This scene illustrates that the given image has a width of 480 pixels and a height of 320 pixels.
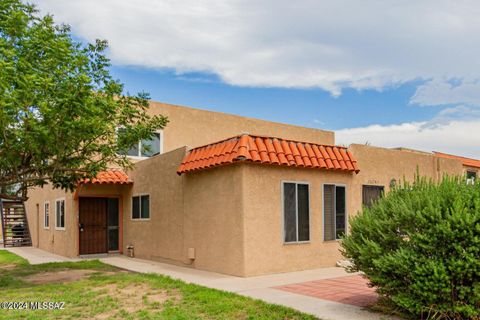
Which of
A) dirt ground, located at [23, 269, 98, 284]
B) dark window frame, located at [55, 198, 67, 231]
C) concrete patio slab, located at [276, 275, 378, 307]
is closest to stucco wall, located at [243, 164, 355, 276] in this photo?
concrete patio slab, located at [276, 275, 378, 307]

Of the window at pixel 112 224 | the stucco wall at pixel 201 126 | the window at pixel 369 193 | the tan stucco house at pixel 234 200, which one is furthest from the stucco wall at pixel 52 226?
the window at pixel 369 193

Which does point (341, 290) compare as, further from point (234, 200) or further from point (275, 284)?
point (234, 200)

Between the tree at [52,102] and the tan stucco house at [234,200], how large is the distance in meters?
2.62

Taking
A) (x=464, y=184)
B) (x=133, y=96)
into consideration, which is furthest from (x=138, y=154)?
(x=464, y=184)

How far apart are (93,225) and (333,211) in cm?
984

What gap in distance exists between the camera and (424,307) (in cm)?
622

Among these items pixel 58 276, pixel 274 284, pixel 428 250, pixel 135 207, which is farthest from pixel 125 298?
pixel 135 207

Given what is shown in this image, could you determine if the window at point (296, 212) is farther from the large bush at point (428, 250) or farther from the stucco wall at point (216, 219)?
the large bush at point (428, 250)

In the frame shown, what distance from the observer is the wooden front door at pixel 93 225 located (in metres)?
17.6

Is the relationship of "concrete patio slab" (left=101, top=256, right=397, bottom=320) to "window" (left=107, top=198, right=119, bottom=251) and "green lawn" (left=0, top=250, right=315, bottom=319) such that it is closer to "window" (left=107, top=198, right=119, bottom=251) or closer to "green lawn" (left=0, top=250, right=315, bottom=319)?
"green lawn" (left=0, top=250, right=315, bottom=319)

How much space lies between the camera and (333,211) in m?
13.1

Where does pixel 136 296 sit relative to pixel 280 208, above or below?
below

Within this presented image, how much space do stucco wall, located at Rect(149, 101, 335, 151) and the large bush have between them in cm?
1243

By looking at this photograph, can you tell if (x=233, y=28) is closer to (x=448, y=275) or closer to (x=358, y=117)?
(x=448, y=275)
